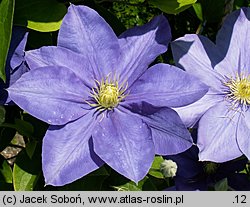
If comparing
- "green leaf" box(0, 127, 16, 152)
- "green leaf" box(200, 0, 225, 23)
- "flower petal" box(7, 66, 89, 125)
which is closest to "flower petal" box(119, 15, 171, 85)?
"flower petal" box(7, 66, 89, 125)

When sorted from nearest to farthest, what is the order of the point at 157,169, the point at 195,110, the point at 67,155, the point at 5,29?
the point at 5,29, the point at 67,155, the point at 195,110, the point at 157,169

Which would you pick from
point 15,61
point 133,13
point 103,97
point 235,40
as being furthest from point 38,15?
point 235,40

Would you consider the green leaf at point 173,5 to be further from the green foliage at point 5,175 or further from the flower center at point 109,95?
the green foliage at point 5,175

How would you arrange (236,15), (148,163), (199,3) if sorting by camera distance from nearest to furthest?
1. (148,163)
2. (236,15)
3. (199,3)

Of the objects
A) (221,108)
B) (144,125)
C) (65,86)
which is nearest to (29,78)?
(65,86)

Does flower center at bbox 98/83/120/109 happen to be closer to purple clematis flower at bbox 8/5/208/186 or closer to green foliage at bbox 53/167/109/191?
purple clematis flower at bbox 8/5/208/186

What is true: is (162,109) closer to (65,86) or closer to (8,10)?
(65,86)

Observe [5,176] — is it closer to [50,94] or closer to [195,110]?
[50,94]
